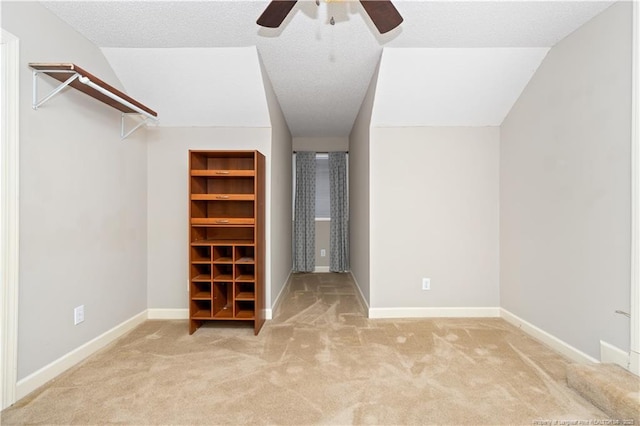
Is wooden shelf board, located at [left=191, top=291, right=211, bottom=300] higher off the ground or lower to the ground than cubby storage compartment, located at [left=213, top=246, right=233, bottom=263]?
lower

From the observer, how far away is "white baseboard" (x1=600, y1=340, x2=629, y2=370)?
1.88 meters

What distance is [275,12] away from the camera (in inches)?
63.4

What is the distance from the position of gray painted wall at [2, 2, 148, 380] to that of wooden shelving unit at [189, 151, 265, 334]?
62 cm

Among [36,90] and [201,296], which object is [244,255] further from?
[36,90]

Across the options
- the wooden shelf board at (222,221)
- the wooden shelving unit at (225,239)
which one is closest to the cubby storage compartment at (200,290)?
the wooden shelving unit at (225,239)

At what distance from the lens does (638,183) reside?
1797 mm

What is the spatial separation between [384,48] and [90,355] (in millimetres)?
3302

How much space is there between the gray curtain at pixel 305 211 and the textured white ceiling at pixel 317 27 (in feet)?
8.78

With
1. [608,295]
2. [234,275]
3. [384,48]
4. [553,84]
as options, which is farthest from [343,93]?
[608,295]

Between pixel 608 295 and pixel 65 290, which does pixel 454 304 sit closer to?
pixel 608 295

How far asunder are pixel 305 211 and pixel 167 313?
2.94m

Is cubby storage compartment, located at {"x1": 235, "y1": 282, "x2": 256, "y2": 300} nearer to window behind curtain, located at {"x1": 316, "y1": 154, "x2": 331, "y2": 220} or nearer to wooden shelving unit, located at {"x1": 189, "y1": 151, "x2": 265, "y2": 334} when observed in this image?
wooden shelving unit, located at {"x1": 189, "y1": 151, "x2": 265, "y2": 334}

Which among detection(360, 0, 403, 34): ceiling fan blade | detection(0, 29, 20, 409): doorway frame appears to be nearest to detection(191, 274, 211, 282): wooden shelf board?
detection(0, 29, 20, 409): doorway frame

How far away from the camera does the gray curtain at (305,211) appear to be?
220 inches
